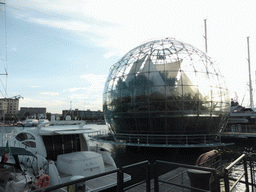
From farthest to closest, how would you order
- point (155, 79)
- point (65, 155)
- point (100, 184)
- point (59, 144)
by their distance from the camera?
point (155, 79) → point (59, 144) → point (65, 155) → point (100, 184)

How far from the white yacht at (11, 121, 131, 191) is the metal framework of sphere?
21.4 ft

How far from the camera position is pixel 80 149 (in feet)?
40.8

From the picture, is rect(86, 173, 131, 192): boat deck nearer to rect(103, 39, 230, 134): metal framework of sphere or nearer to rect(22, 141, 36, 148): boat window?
rect(22, 141, 36, 148): boat window

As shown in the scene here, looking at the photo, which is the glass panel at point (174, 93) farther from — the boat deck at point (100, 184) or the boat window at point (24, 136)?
the boat window at point (24, 136)

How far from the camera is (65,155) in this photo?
416 inches

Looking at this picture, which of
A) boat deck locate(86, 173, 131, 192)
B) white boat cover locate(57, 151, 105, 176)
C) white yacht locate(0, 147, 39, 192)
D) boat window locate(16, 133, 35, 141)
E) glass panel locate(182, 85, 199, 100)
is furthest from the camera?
glass panel locate(182, 85, 199, 100)

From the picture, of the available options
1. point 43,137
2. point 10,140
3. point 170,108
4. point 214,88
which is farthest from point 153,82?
point 10,140

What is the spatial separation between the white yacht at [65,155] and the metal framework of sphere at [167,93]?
653 cm

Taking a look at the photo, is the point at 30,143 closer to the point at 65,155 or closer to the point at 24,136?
the point at 24,136

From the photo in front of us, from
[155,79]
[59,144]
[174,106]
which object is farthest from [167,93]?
[59,144]

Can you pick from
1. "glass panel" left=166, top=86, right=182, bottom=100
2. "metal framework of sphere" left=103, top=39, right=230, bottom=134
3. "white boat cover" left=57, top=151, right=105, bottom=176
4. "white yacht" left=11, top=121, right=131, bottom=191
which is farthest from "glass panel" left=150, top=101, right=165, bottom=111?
"white boat cover" left=57, top=151, right=105, bottom=176

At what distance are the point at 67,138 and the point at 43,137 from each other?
1.46 m

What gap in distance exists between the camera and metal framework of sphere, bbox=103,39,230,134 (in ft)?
56.1

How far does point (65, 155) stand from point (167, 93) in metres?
10.2
